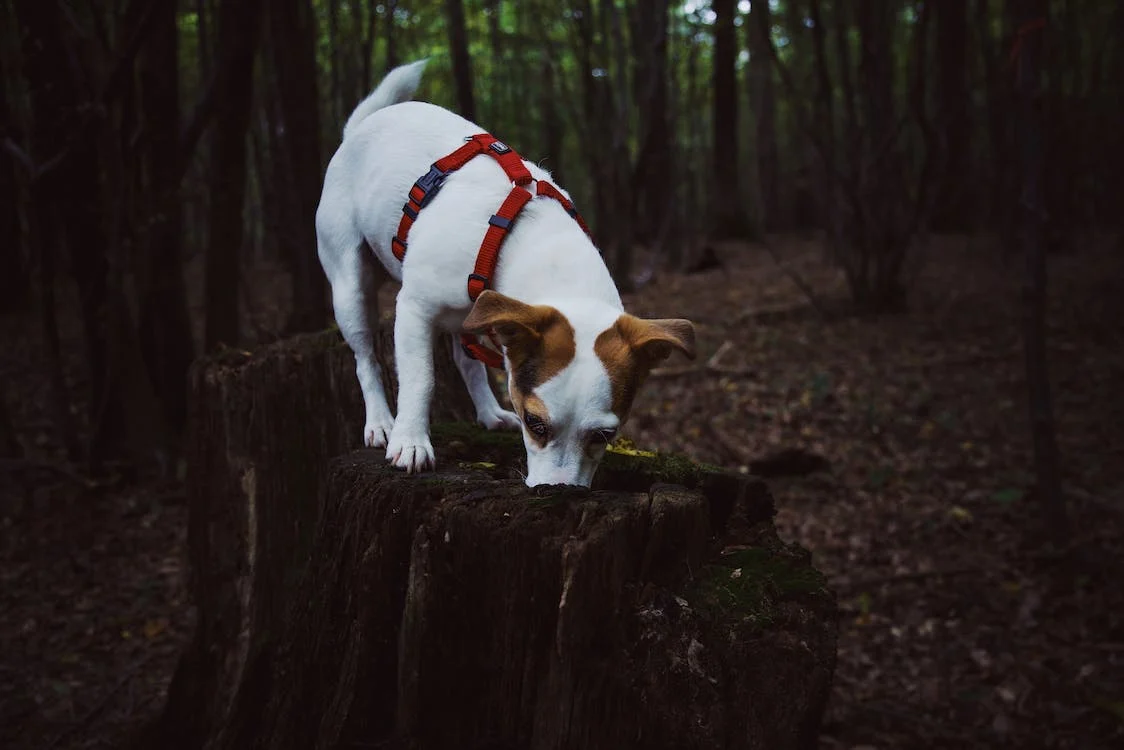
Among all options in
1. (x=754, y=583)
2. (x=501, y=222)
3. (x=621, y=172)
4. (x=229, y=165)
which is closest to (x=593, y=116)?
(x=621, y=172)

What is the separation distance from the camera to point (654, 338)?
282 centimetres

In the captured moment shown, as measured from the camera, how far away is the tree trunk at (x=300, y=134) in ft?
25.4

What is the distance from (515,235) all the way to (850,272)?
867cm

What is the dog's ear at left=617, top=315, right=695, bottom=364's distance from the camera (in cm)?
284

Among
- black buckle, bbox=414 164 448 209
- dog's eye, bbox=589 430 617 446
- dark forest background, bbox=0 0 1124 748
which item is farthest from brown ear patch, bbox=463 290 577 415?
dark forest background, bbox=0 0 1124 748

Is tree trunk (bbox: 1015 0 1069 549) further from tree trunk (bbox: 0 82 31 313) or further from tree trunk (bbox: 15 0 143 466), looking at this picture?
tree trunk (bbox: 0 82 31 313)

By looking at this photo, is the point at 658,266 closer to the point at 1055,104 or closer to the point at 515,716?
the point at 1055,104

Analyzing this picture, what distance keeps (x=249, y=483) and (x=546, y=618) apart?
2.26 metres

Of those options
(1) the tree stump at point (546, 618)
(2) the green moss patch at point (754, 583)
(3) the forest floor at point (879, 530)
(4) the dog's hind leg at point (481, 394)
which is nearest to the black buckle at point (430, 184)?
(4) the dog's hind leg at point (481, 394)

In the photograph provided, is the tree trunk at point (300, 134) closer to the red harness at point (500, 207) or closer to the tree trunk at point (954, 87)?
the red harness at point (500, 207)

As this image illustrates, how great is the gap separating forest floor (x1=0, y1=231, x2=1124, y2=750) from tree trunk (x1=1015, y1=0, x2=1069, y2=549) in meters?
0.41

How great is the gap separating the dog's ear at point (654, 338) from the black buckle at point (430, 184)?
1050mm

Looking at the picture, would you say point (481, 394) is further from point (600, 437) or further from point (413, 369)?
point (600, 437)

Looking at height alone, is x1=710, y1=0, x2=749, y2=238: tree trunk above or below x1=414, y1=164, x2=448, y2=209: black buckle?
above
